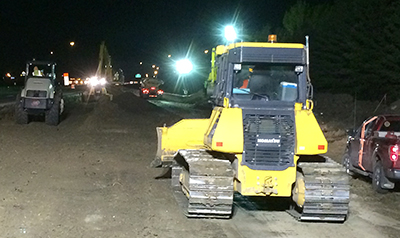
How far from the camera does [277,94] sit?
30.4 ft

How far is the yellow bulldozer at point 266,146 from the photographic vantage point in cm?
833

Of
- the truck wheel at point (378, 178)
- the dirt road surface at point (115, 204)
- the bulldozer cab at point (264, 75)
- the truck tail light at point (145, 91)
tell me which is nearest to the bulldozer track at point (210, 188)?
the dirt road surface at point (115, 204)

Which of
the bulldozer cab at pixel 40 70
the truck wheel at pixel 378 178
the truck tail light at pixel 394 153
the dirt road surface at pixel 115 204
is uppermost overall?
the bulldozer cab at pixel 40 70

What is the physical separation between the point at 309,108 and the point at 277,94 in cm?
64

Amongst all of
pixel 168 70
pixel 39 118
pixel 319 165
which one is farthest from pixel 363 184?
pixel 168 70

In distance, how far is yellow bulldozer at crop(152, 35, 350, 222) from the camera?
8.33 meters

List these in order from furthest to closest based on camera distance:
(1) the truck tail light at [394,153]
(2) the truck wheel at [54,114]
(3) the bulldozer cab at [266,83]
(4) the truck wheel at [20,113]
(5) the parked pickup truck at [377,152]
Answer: (2) the truck wheel at [54,114]
(4) the truck wheel at [20,113]
(5) the parked pickup truck at [377,152]
(1) the truck tail light at [394,153]
(3) the bulldozer cab at [266,83]

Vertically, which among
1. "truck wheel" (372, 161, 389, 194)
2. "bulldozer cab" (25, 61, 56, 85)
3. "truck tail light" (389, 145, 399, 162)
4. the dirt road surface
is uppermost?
"bulldozer cab" (25, 61, 56, 85)

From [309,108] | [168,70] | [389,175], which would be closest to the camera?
[309,108]

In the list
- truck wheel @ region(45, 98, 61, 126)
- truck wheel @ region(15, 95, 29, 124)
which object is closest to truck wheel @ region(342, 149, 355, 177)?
truck wheel @ region(45, 98, 61, 126)

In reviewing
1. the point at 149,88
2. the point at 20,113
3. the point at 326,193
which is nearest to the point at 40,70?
the point at 20,113

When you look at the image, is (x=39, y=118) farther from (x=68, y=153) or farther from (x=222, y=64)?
(x=222, y=64)

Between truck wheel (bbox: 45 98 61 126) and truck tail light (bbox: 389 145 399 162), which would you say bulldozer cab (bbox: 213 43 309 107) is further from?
truck wheel (bbox: 45 98 61 126)

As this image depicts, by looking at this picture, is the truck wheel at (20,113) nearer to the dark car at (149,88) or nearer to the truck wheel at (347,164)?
the truck wheel at (347,164)
